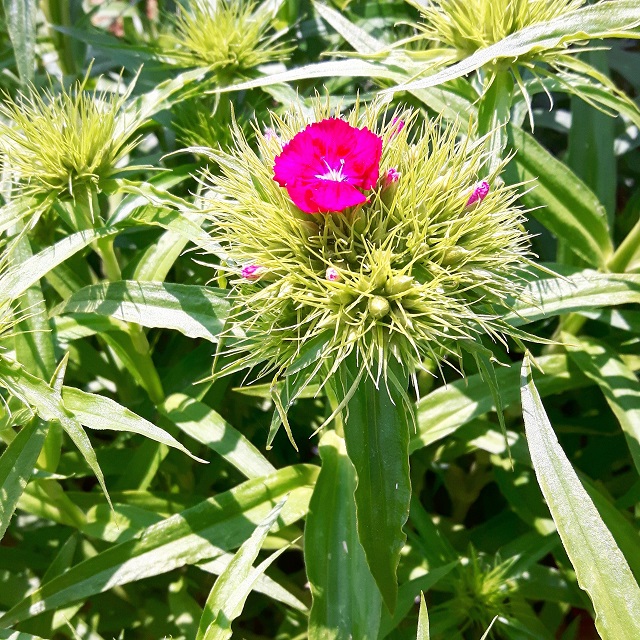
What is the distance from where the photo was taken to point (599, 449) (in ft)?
5.47

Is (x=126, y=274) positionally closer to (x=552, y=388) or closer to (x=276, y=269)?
(x=276, y=269)

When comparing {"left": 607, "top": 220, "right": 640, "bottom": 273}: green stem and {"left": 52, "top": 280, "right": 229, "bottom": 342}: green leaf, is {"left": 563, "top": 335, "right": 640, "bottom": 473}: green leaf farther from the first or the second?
{"left": 52, "top": 280, "right": 229, "bottom": 342}: green leaf

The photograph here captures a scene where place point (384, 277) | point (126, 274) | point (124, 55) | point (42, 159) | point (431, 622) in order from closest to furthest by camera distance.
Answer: point (384, 277)
point (42, 159)
point (431, 622)
point (126, 274)
point (124, 55)

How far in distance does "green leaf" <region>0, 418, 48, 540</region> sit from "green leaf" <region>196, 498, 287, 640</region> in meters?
0.31

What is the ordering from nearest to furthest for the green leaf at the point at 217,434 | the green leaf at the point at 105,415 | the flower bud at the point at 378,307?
1. the flower bud at the point at 378,307
2. the green leaf at the point at 105,415
3. the green leaf at the point at 217,434

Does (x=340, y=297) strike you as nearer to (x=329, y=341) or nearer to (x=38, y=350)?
(x=329, y=341)

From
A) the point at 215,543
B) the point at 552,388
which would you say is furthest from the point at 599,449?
the point at 215,543

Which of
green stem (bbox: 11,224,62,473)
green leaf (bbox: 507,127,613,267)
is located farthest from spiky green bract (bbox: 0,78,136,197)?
green leaf (bbox: 507,127,613,267)

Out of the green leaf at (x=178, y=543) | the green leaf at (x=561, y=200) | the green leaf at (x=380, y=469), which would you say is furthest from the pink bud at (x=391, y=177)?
the green leaf at (x=178, y=543)

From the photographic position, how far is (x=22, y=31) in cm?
152

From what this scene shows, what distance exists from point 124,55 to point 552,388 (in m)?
1.22

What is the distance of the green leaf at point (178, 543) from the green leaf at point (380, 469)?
0.22m

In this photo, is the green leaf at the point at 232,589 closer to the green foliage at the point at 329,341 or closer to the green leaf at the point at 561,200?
the green foliage at the point at 329,341

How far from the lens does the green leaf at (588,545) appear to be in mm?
945
